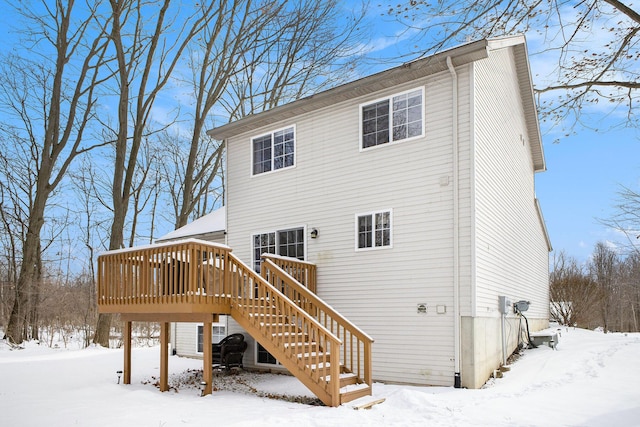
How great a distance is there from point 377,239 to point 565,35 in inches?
186

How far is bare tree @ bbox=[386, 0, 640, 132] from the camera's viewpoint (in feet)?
20.1

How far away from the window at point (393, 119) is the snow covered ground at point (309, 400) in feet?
15.5

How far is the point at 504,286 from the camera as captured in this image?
1080cm

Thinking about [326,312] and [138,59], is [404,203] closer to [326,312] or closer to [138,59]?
[326,312]

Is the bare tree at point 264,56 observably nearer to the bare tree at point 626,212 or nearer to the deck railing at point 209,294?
the deck railing at point 209,294

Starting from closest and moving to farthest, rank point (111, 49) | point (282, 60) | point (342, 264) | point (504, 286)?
point (342, 264), point (504, 286), point (111, 49), point (282, 60)

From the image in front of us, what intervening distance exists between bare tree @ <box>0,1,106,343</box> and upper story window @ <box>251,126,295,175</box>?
370 inches

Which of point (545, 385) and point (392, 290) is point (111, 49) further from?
point (545, 385)

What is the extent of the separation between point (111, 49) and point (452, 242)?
16261 mm

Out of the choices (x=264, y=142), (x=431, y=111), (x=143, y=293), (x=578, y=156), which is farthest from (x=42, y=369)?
(x=578, y=156)

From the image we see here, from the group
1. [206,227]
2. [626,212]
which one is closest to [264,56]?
[206,227]

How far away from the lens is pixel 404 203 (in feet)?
30.8

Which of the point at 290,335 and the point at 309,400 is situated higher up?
the point at 290,335

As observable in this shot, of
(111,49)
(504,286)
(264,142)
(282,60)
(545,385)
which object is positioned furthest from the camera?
(282,60)
